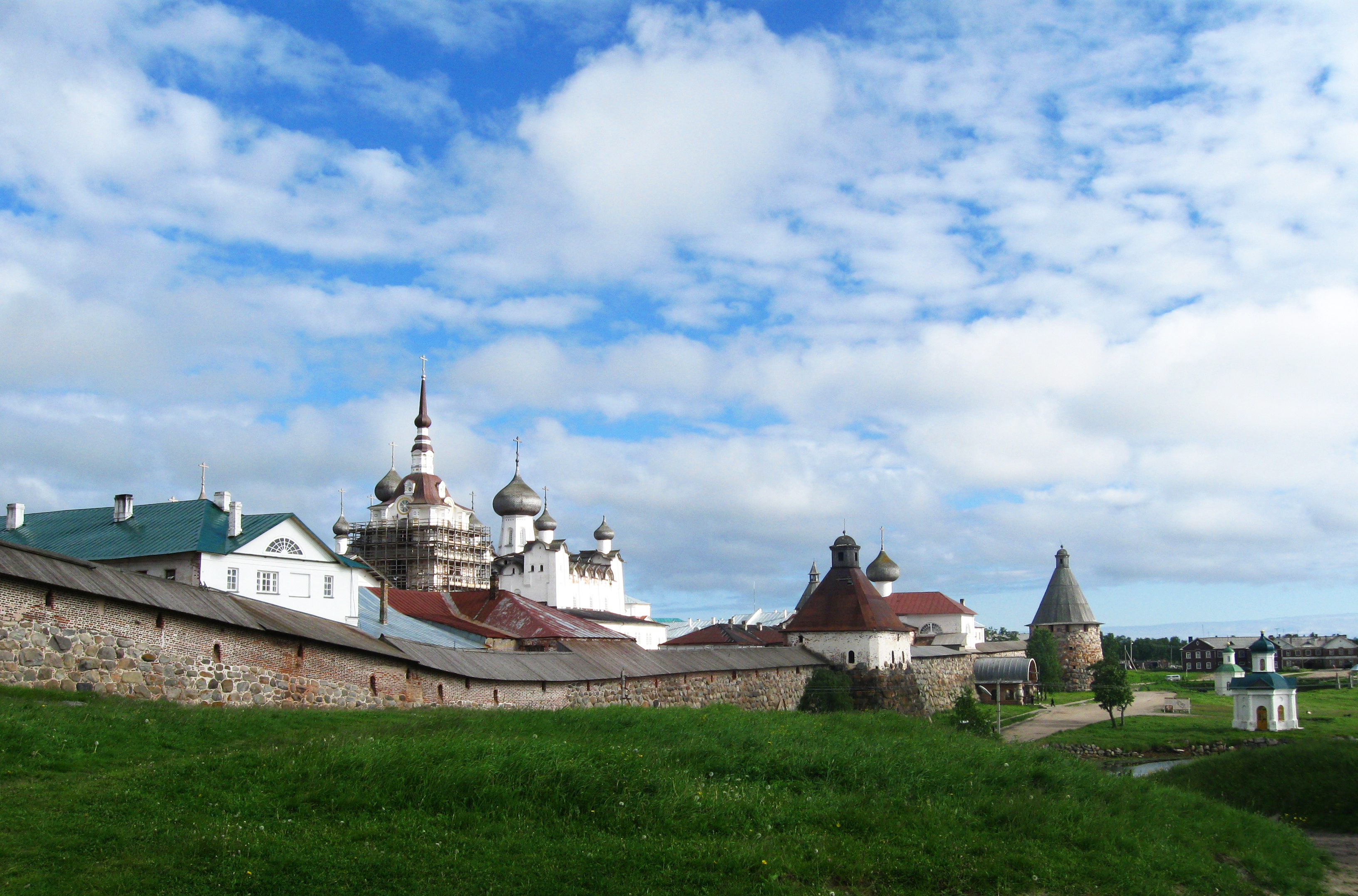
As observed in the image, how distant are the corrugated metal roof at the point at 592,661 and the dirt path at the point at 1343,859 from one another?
47.0ft

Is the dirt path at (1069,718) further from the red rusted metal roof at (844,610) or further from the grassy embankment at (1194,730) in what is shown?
the red rusted metal roof at (844,610)

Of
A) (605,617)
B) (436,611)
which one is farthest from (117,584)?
(605,617)

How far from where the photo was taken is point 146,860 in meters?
8.35

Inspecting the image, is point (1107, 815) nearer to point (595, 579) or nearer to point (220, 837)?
point (220, 837)

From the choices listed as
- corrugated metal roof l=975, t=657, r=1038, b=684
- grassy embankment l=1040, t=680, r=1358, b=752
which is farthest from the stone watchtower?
grassy embankment l=1040, t=680, r=1358, b=752

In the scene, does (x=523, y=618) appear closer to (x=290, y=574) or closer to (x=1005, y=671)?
(x=290, y=574)

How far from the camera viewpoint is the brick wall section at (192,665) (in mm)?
14133

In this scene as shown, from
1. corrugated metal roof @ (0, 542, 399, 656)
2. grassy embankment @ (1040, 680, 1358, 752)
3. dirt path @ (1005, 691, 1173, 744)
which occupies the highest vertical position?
corrugated metal roof @ (0, 542, 399, 656)

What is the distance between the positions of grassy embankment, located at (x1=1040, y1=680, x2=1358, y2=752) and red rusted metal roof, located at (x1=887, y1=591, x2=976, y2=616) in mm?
24438

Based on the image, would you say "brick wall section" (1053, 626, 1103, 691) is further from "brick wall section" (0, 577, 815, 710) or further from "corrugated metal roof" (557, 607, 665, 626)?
"brick wall section" (0, 577, 815, 710)

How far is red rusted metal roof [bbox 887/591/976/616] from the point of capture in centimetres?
7344

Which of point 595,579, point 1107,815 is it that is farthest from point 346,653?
point 595,579

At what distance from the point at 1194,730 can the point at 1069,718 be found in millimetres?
7645

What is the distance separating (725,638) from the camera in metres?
50.8
